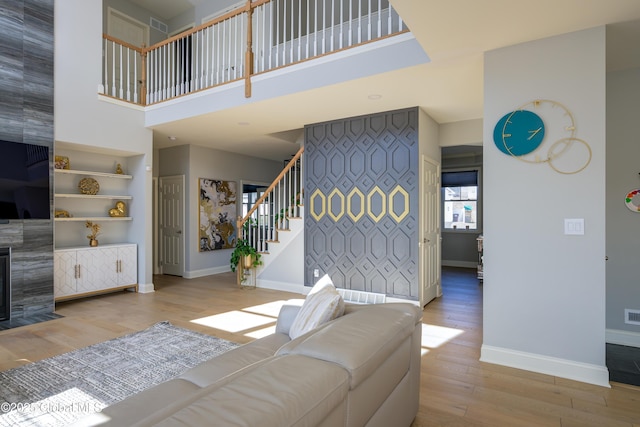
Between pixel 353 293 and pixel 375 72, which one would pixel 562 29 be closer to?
pixel 375 72

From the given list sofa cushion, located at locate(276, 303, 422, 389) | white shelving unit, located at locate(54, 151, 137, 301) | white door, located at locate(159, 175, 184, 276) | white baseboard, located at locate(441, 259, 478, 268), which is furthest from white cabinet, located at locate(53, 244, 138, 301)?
white baseboard, located at locate(441, 259, 478, 268)

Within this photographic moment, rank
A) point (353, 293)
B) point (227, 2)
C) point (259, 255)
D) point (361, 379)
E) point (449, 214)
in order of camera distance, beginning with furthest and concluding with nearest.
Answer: point (449, 214)
point (227, 2)
point (259, 255)
point (353, 293)
point (361, 379)

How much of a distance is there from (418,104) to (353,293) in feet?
9.16

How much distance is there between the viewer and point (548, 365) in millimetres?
2764

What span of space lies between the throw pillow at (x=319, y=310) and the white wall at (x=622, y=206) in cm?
328

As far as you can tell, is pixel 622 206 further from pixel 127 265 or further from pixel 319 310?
pixel 127 265

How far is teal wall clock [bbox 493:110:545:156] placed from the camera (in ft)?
9.35

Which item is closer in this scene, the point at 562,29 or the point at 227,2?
the point at 562,29

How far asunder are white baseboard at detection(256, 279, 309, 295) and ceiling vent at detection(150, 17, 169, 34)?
601 centimetres

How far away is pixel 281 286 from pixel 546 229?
4.17 m

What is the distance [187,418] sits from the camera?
2.70 ft

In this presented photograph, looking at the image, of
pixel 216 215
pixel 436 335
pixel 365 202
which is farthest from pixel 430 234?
pixel 216 215

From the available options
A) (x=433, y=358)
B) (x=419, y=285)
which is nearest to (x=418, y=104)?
(x=419, y=285)

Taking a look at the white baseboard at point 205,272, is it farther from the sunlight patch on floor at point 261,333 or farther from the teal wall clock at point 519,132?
the teal wall clock at point 519,132
